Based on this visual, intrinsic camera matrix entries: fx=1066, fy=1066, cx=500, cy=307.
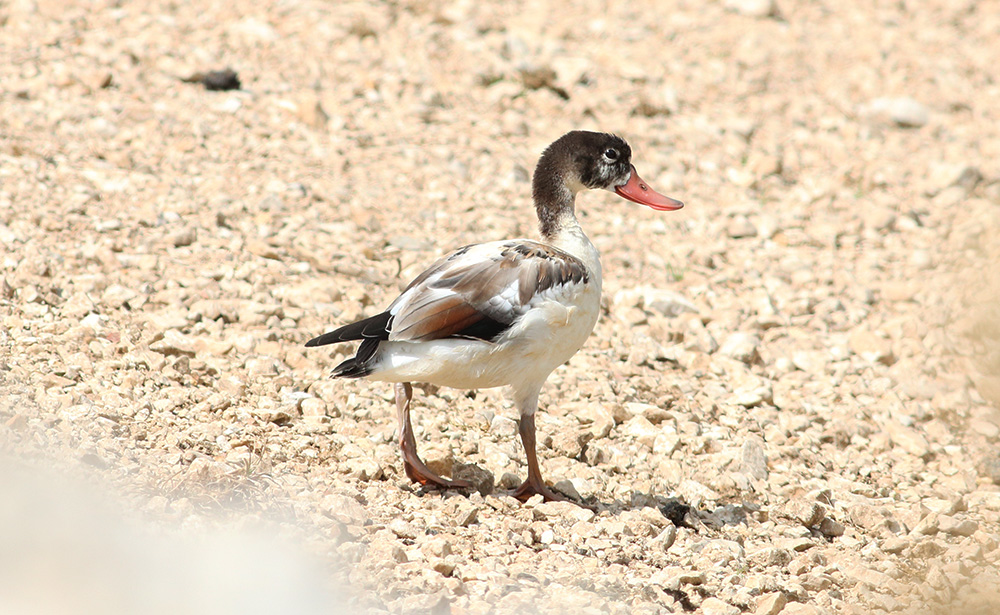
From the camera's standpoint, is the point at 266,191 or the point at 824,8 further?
the point at 824,8

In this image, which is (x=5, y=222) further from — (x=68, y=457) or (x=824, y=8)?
(x=824, y=8)

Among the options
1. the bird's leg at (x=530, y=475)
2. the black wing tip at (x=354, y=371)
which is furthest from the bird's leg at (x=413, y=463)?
the black wing tip at (x=354, y=371)

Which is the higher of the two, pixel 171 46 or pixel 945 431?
pixel 171 46

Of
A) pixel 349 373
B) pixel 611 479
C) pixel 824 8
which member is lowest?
pixel 611 479

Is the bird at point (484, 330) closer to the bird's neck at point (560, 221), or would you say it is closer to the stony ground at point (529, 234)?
the bird's neck at point (560, 221)

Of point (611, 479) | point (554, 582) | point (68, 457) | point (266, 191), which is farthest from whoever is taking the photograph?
point (266, 191)

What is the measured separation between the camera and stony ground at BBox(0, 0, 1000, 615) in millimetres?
4801

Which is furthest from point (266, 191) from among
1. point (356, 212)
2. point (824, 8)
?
point (824, 8)

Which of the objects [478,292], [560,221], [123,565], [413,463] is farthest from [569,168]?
[123,565]

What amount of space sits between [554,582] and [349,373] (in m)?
1.33

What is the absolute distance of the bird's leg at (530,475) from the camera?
207 inches

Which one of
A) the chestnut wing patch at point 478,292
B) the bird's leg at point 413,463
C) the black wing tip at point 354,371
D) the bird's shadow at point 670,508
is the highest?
the chestnut wing patch at point 478,292

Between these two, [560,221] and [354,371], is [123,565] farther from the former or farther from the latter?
[560,221]

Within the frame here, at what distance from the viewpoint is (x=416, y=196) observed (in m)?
8.30
